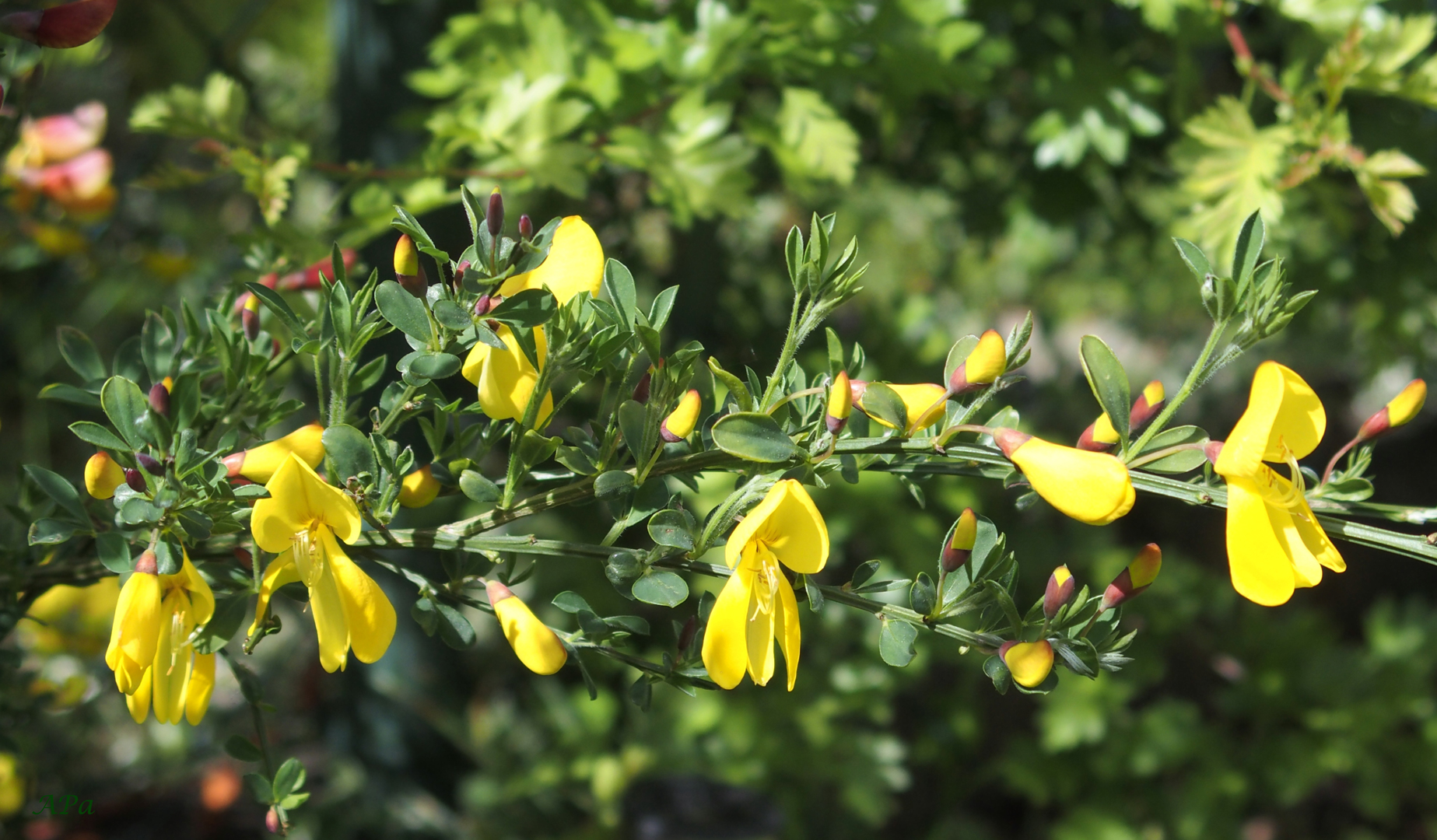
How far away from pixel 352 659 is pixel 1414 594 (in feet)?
8.07

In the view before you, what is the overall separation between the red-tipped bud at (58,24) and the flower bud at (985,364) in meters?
0.45

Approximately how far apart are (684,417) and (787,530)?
0.07 m

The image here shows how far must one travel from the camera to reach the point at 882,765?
4.42 ft

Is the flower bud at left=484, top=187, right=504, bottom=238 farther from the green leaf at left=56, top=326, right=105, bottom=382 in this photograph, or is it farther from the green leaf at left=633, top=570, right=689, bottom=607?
the green leaf at left=56, top=326, right=105, bottom=382

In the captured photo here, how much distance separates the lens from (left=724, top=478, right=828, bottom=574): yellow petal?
0.40 m

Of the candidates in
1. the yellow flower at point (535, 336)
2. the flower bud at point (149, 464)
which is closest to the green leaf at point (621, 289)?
the yellow flower at point (535, 336)

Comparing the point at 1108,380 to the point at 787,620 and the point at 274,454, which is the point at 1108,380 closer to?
the point at 787,620

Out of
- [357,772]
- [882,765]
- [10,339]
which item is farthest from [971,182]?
[10,339]

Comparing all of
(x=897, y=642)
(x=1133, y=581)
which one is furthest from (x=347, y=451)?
(x=1133, y=581)

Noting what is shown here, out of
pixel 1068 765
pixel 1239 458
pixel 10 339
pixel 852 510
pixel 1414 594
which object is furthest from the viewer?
pixel 1414 594

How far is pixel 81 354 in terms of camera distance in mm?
604

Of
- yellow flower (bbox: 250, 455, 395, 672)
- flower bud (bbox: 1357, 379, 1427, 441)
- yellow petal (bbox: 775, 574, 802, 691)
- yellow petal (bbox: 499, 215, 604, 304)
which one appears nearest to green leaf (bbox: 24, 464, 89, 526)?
yellow flower (bbox: 250, 455, 395, 672)

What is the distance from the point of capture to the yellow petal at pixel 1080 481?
391 millimetres

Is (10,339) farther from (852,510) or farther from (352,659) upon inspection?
(852,510)
